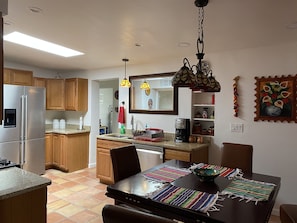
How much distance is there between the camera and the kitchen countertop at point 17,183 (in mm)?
1552

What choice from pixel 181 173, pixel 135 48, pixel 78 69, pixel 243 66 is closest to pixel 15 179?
pixel 181 173

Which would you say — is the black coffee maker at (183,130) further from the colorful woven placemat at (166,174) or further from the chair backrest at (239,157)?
the colorful woven placemat at (166,174)

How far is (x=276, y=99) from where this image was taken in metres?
3.05

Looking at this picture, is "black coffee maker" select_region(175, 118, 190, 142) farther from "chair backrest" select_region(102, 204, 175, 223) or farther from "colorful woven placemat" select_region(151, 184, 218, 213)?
"chair backrest" select_region(102, 204, 175, 223)

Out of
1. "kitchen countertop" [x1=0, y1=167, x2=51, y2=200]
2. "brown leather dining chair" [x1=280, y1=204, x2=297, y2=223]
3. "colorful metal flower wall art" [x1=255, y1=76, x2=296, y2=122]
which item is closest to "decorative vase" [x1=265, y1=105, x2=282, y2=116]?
"colorful metal flower wall art" [x1=255, y1=76, x2=296, y2=122]

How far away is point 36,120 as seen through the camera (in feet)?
14.2

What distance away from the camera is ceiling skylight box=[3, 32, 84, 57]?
3.03m

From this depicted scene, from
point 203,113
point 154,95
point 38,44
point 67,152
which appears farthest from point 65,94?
point 203,113

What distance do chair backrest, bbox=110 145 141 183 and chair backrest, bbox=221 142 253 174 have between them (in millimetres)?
1132

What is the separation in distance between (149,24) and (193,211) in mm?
1887

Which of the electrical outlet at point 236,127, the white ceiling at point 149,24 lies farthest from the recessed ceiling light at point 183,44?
the electrical outlet at point 236,127

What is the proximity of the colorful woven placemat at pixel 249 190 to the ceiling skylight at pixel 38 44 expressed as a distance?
121 inches

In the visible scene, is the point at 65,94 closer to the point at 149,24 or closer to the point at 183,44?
the point at 183,44

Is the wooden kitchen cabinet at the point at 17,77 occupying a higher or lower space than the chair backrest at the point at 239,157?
higher
